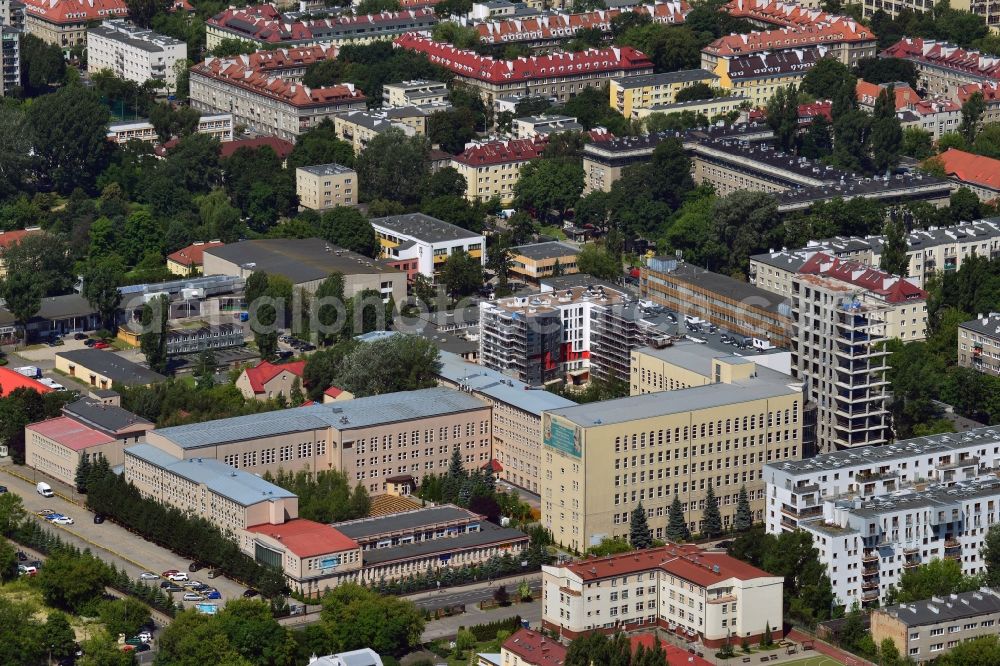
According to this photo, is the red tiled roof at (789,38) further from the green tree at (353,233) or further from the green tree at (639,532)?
the green tree at (639,532)

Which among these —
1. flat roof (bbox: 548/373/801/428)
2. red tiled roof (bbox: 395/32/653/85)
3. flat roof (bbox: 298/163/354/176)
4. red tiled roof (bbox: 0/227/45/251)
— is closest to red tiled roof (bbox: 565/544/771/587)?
flat roof (bbox: 548/373/801/428)

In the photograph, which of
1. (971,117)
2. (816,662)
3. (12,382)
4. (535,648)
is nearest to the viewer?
(535,648)

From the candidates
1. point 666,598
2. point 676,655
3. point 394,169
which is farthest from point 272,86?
point 676,655

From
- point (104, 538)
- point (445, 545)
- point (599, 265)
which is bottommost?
point (104, 538)

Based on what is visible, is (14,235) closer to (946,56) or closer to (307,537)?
(307,537)

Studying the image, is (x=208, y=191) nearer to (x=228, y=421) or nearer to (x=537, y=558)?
(x=228, y=421)

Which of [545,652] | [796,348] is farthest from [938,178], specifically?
[545,652]

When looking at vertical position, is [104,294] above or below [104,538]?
above
